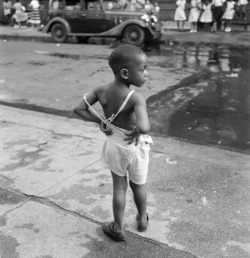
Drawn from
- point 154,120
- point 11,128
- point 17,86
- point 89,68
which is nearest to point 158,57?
point 89,68

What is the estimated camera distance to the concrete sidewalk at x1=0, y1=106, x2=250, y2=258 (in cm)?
275

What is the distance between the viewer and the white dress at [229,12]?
1711cm

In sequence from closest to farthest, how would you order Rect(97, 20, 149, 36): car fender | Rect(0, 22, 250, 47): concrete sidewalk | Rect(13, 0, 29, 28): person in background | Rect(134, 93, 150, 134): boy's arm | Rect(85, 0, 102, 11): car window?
Rect(134, 93, 150, 134): boy's arm → Rect(97, 20, 149, 36): car fender → Rect(85, 0, 102, 11): car window → Rect(0, 22, 250, 47): concrete sidewalk → Rect(13, 0, 29, 28): person in background

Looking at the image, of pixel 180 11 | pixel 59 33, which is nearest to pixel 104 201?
pixel 59 33

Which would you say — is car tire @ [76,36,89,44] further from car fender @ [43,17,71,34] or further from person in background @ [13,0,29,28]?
person in background @ [13,0,29,28]

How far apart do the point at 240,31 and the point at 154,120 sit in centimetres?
1351

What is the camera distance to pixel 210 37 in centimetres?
1641

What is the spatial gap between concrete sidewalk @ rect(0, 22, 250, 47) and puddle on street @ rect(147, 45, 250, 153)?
475 cm

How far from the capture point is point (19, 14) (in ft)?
71.4

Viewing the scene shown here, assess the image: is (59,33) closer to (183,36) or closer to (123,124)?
(183,36)

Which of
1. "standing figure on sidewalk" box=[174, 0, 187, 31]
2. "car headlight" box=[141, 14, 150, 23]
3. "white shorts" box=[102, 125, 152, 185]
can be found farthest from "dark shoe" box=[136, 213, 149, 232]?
"standing figure on sidewalk" box=[174, 0, 187, 31]

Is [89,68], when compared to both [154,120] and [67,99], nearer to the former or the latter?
[67,99]

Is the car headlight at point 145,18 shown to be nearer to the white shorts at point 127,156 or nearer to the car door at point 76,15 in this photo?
the car door at point 76,15

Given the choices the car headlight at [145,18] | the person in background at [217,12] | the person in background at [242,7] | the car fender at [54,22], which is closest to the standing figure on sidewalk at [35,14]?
the car fender at [54,22]
